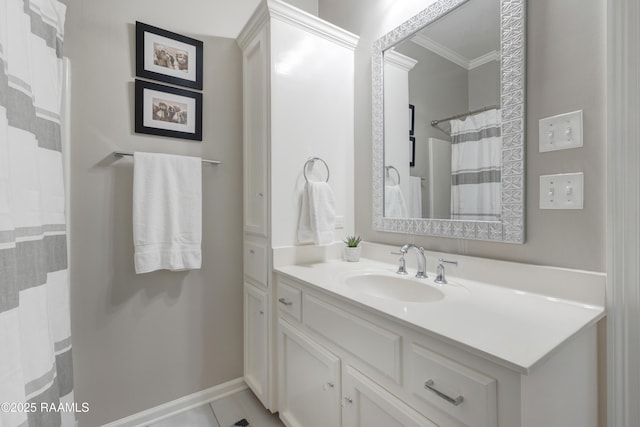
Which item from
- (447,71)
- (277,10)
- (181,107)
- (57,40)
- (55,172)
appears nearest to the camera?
(55,172)

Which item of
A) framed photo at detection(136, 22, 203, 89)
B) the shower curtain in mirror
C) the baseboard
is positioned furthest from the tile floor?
framed photo at detection(136, 22, 203, 89)

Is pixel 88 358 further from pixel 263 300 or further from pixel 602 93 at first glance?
pixel 602 93

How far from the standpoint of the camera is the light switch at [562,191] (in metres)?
0.88

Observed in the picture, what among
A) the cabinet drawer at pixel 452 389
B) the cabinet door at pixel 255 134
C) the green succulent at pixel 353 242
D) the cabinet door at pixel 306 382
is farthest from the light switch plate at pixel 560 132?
the cabinet door at pixel 255 134

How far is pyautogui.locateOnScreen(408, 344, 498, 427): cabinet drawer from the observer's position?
613 mm

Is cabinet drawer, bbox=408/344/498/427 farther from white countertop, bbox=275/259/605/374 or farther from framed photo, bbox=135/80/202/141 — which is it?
framed photo, bbox=135/80/202/141

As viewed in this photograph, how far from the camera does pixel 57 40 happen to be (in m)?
1.13

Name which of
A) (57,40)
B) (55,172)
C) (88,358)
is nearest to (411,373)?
(55,172)

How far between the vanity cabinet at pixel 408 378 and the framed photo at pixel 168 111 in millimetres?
1017

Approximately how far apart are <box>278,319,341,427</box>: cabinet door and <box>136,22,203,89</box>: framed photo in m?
1.37

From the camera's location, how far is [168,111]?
4.94 feet

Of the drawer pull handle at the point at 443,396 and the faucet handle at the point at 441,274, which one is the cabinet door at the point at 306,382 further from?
the faucet handle at the point at 441,274

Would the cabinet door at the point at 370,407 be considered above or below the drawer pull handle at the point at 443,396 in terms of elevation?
below

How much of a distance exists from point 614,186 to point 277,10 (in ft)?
5.00
